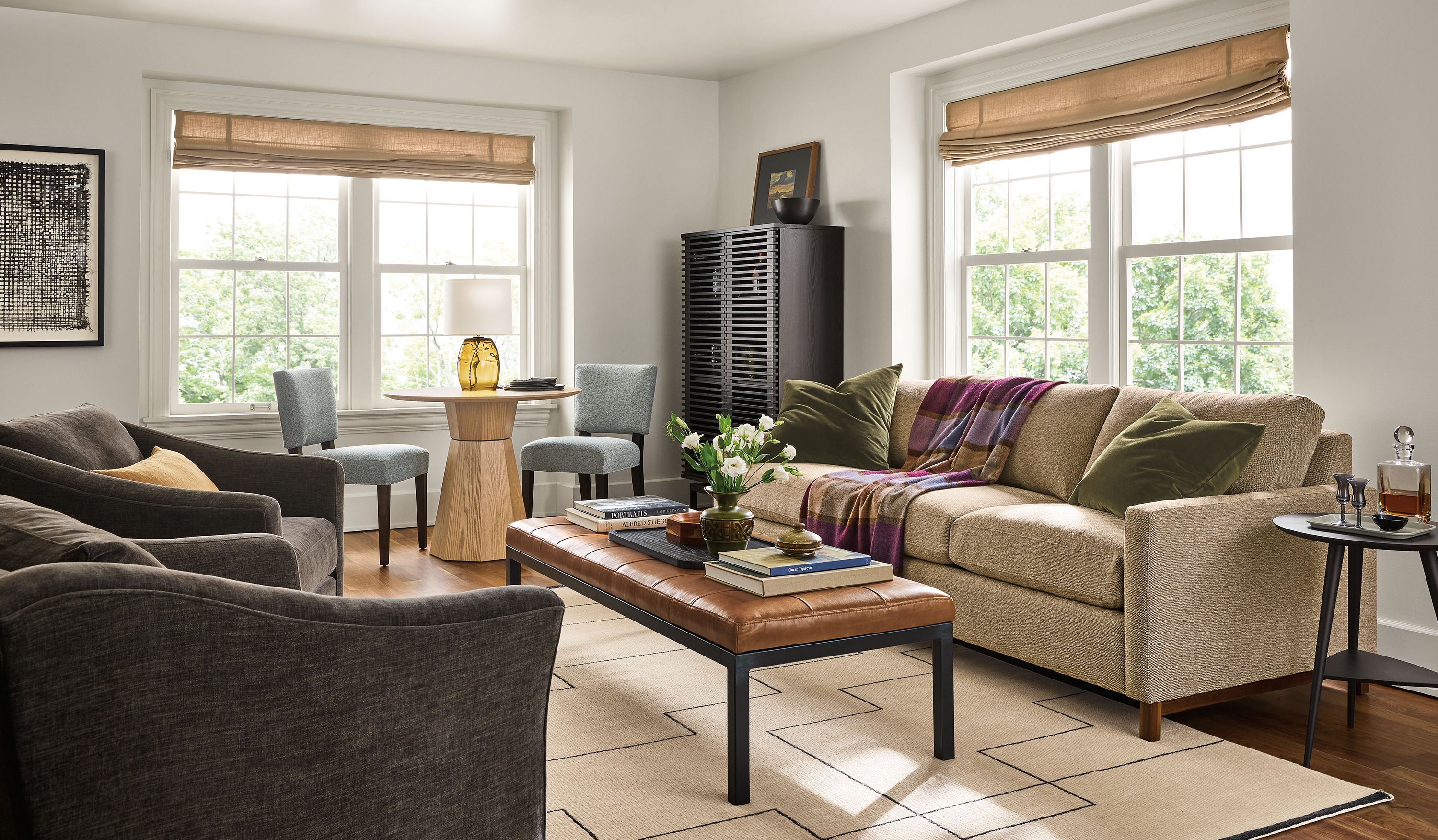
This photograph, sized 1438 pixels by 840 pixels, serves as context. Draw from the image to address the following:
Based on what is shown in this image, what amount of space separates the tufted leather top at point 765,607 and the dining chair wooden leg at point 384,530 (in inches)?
93.2

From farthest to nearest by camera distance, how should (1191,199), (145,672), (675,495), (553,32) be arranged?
(675,495) → (553,32) → (1191,199) → (145,672)

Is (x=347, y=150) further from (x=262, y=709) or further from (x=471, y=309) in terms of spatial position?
(x=262, y=709)

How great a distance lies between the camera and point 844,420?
186 inches

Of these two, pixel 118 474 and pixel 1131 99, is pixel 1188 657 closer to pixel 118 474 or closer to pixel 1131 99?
pixel 1131 99

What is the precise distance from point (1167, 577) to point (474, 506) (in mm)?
3365

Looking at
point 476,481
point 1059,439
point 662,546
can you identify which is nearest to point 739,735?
point 662,546

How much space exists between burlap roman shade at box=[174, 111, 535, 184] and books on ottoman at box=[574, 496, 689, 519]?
3.05 metres

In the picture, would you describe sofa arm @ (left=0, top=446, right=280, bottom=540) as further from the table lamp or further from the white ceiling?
the white ceiling

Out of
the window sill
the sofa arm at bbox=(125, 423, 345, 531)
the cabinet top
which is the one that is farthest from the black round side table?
the window sill

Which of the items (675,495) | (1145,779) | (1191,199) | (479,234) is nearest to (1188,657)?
(1145,779)

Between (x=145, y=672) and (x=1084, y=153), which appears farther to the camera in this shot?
(x=1084, y=153)

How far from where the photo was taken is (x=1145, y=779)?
8.63 feet

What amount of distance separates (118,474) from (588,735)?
1.41 meters

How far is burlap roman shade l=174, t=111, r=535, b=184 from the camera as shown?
5.61m
